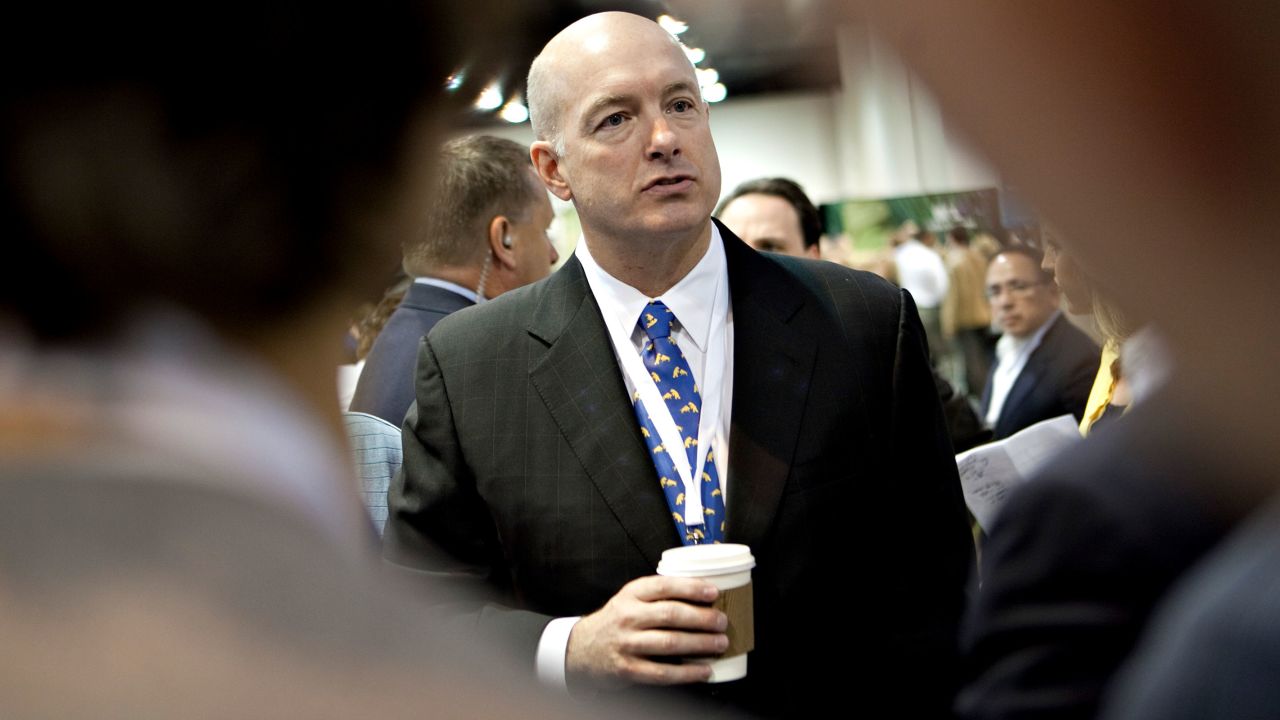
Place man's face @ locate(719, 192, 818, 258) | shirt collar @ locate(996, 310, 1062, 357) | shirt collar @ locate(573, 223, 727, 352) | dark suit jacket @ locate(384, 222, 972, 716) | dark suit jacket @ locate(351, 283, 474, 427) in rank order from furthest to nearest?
shirt collar @ locate(996, 310, 1062, 357), man's face @ locate(719, 192, 818, 258), dark suit jacket @ locate(351, 283, 474, 427), shirt collar @ locate(573, 223, 727, 352), dark suit jacket @ locate(384, 222, 972, 716)

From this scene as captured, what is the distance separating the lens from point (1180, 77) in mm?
388

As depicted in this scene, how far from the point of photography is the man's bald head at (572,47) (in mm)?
2102

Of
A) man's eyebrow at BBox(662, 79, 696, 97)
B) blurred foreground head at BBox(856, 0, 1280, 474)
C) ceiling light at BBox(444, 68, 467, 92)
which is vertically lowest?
blurred foreground head at BBox(856, 0, 1280, 474)

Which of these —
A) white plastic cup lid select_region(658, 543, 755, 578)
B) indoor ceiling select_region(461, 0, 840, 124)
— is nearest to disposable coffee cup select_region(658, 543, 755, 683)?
white plastic cup lid select_region(658, 543, 755, 578)

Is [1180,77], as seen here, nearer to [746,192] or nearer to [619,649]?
[619,649]

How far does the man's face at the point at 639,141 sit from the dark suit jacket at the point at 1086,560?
116 centimetres

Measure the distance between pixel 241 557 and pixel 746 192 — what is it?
140 inches

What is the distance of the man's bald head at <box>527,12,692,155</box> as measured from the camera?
2102 millimetres

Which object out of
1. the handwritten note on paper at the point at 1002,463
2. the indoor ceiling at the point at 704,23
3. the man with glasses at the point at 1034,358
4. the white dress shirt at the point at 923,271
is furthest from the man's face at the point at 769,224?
the white dress shirt at the point at 923,271

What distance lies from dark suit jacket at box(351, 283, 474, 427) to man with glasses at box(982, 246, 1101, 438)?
1537mm

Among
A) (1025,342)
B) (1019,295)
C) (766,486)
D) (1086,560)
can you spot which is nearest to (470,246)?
(766,486)

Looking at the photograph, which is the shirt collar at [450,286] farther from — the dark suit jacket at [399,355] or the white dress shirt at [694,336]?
the white dress shirt at [694,336]

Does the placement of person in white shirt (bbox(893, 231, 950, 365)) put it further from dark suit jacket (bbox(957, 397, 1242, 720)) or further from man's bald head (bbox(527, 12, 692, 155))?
dark suit jacket (bbox(957, 397, 1242, 720))

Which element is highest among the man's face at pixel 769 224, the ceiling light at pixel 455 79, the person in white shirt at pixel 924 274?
the person in white shirt at pixel 924 274
